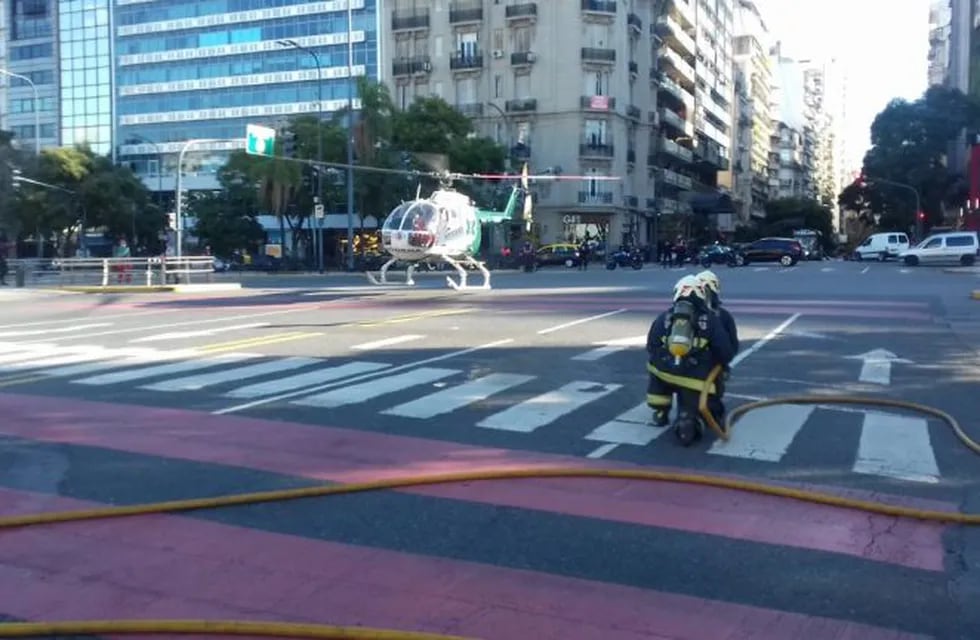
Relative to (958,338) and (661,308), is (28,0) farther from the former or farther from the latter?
(958,338)

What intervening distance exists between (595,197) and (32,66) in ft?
185

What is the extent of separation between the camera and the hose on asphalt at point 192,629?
517 cm

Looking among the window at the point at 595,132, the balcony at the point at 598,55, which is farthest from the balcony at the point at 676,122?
the balcony at the point at 598,55

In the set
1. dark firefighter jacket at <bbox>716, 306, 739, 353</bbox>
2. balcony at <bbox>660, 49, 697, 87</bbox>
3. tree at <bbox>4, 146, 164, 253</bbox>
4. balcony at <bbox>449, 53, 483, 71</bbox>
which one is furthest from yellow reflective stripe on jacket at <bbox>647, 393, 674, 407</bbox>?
balcony at <bbox>660, 49, 697, 87</bbox>

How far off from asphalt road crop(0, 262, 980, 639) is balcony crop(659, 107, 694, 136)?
67661 mm

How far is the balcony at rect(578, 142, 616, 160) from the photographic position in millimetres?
72562

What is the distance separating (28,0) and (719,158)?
65475 millimetres

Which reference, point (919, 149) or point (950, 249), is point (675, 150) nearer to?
point (919, 149)

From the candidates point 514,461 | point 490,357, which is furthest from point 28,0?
point 514,461

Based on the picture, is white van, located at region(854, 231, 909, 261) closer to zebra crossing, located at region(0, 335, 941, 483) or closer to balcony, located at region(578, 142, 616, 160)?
balcony, located at region(578, 142, 616, 160)

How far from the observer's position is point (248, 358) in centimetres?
1585

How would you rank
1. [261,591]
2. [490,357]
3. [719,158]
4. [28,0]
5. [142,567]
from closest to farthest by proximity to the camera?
[261,591] < [142,567] < [490,357] < [28,0] < [719,158]

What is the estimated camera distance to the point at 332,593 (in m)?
5.86

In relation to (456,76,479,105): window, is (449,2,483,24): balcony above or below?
above
